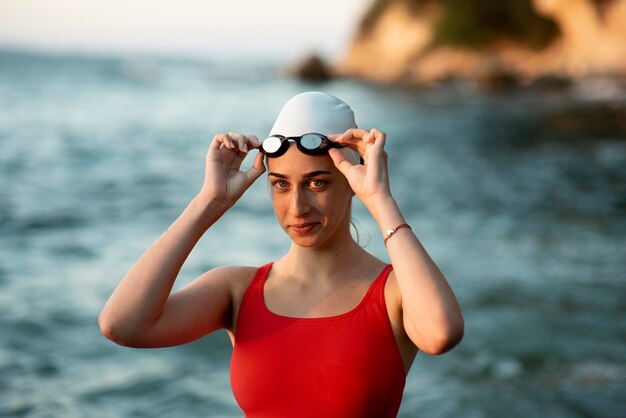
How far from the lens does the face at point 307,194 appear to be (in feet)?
8.91

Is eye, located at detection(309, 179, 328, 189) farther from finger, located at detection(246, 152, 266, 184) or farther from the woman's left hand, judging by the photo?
finger, located at detection(246, 152, 266, 184)

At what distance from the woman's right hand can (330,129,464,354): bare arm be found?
33cm

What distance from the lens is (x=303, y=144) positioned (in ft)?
8.87

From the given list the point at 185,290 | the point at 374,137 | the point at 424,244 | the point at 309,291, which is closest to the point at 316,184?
the point at 374,137

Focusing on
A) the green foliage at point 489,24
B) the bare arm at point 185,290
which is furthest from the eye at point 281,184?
the green foliage at point 489,24

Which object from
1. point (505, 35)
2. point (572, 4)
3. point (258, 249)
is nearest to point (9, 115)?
point (258, 249)

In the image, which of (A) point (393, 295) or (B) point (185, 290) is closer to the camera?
(A) point (393, 295)

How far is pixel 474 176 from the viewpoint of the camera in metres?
21.0

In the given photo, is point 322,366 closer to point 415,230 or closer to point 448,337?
point 448,337

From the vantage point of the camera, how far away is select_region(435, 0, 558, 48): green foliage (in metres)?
60.1

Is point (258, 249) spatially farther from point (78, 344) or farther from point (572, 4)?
point (572, 4)

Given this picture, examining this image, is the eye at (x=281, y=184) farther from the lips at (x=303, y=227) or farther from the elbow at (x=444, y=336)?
the elbow at (x=444, y=336)

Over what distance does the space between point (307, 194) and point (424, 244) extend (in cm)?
1092

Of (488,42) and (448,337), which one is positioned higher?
(488,42)
